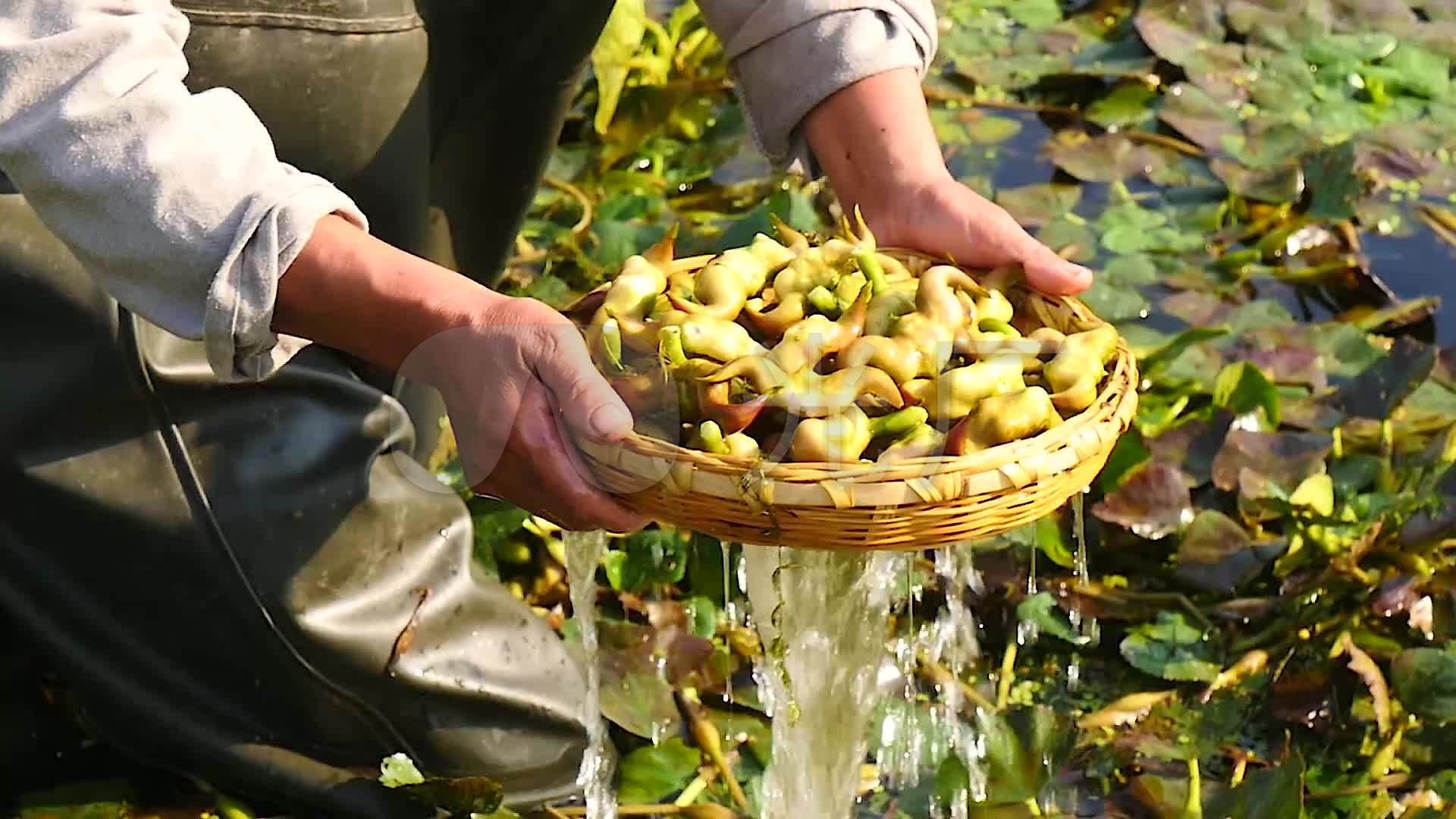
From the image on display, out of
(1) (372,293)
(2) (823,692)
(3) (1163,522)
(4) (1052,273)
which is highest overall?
(1) (372,293)

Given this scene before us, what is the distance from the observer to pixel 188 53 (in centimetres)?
118

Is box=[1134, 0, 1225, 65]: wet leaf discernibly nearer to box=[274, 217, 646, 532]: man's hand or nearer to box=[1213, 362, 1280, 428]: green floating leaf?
box=[1213, 362, 1280, 428]: green floating leaf

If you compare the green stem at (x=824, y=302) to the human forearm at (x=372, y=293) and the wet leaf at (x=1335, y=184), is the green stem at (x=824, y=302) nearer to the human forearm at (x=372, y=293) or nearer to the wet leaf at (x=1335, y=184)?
the human forearm at (x=372, y=293)

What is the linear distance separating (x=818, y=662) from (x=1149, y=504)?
1.35 feet

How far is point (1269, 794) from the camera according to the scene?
1140 mm

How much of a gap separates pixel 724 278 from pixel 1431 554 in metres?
0.70

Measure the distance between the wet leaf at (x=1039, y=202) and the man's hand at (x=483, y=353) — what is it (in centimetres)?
108

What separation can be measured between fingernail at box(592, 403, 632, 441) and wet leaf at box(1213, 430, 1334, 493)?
2.38ft

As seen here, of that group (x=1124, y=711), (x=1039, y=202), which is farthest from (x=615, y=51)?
(x=1124, y=711)

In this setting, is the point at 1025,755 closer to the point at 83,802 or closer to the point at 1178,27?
the point at 83,802

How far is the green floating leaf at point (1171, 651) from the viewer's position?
1.39 m

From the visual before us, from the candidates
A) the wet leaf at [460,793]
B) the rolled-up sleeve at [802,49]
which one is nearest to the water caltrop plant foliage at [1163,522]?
the wet leaf at [460,793]

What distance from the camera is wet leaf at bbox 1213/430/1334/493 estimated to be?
149cm

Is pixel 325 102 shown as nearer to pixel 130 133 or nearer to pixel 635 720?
pixel 130 133
